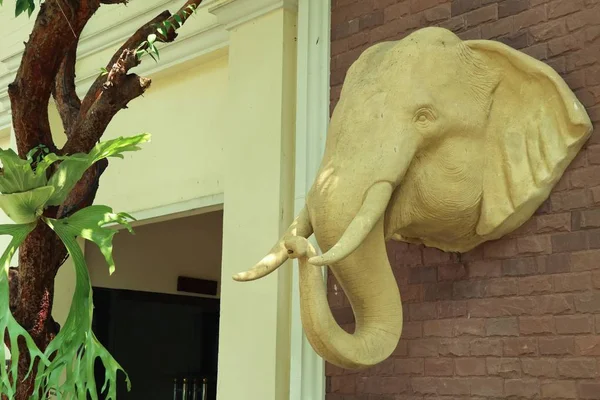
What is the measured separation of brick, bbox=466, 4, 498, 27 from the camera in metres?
3.86

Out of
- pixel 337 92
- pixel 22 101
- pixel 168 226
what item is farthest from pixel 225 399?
pixel 168 226

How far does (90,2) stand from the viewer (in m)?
3.60

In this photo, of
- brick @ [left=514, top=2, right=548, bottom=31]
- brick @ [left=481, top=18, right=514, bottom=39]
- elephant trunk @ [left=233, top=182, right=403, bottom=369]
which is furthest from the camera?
brick @ [left=481, top=18, right=514, bottom=39]

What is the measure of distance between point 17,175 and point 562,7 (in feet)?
7.11

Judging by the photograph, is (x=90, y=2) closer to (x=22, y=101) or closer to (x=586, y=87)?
(x=22, y=101)

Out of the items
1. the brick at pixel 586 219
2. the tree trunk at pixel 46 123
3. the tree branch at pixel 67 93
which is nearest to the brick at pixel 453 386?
the brick at pixel 586 219

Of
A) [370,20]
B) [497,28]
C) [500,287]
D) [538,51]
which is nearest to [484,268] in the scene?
[500,287]

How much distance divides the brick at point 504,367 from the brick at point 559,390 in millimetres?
125

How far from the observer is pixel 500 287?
3633mm

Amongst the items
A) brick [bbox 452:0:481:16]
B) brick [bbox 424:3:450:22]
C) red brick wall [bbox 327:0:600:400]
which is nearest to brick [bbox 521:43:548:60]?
red brick wall [bbox 327:0:600:400]

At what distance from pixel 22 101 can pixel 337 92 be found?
1.60 meters

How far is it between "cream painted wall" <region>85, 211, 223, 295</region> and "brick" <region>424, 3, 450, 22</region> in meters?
3.84

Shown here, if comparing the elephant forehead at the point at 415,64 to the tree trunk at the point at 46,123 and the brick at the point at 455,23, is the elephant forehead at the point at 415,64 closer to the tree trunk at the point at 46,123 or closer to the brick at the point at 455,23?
the brick at the point at 455,23

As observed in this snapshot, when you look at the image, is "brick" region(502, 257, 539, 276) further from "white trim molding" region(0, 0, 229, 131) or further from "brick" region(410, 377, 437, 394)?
"white trim molding" region(0, 0, 229, 131)
